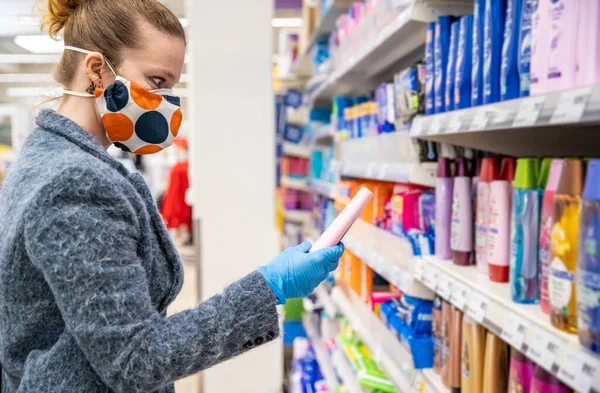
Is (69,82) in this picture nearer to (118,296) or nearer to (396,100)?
(118,296)

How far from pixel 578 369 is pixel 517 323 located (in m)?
0.23

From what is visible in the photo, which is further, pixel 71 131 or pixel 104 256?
pixel 71 131

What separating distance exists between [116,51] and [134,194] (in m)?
0.33

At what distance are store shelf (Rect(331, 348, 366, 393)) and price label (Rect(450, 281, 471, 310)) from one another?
1206mm

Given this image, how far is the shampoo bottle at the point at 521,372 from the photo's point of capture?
3.90 feet

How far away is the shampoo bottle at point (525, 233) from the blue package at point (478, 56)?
265mm

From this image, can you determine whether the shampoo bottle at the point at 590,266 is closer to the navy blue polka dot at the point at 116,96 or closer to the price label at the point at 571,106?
the price label at the point at 571,106

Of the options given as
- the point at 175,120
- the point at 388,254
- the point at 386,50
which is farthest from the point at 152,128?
the point at 386,50

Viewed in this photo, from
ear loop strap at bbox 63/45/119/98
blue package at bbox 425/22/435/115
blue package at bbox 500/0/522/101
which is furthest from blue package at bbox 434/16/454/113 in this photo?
ear loop strap at bbox 63/45/119/98

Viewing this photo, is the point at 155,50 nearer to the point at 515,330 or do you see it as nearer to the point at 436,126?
the point at 436,126

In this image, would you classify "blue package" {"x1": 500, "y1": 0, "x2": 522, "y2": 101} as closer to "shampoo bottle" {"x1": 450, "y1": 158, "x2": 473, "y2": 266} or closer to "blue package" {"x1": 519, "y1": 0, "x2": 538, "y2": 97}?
"blue package" {"x1": 519, "y1": 0, "x2": 538, "y2": 97}

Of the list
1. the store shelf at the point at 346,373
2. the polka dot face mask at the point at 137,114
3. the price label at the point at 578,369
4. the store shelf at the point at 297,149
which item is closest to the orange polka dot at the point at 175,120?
the polka dot face mask at the point at 137,114

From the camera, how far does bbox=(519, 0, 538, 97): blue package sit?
118cm

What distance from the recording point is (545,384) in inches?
43.3
